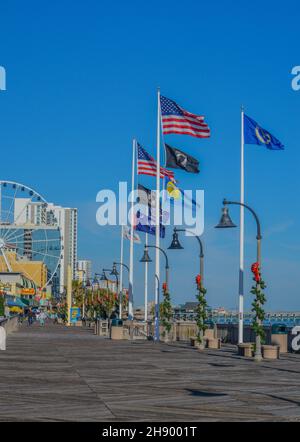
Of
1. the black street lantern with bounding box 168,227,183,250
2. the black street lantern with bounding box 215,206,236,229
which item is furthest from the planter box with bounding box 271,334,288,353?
the black street lantern with bounding box 215,206,236,229

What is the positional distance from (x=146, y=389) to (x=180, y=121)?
79.4 ft

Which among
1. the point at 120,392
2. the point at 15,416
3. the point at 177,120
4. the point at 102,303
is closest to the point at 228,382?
the point at 120,392

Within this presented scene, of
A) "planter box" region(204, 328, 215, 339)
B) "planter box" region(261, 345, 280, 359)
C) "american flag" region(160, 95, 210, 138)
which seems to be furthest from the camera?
"planter box" region(204, 328, 215, 339)

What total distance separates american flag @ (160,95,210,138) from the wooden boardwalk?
1249 centimetres

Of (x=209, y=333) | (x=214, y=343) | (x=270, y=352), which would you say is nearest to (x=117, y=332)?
(x=209, y=333)

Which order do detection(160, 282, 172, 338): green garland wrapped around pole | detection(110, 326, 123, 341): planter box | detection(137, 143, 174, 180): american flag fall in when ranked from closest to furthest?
1. detection(137, 143, 174, 180): american flag
2. detection(160, 282, 172, 338): green garland wrapped around pole
3. detection(110, 326, 123, 341): planter box

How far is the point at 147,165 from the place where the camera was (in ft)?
161

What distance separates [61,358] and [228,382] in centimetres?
1154

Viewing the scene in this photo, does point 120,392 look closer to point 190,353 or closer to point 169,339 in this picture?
point 190,353

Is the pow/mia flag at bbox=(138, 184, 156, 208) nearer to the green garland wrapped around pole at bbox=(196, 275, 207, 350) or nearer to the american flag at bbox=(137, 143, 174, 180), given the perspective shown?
the american flag at bbox=(137, 143, 174, 180)

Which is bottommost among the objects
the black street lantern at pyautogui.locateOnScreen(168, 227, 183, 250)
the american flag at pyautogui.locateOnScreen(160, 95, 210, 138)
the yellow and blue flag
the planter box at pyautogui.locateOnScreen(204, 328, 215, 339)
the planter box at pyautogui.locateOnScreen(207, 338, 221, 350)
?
the planter box at pyautogui.locateOnScreen(207, 338, 221, 350)

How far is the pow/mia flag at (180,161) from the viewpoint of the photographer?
141 ft

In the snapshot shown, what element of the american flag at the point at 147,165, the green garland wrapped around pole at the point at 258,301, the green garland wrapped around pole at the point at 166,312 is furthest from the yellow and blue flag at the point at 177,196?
the green garland wrapped around pole at the point at 258,301

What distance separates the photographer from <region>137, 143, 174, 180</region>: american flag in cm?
4844
